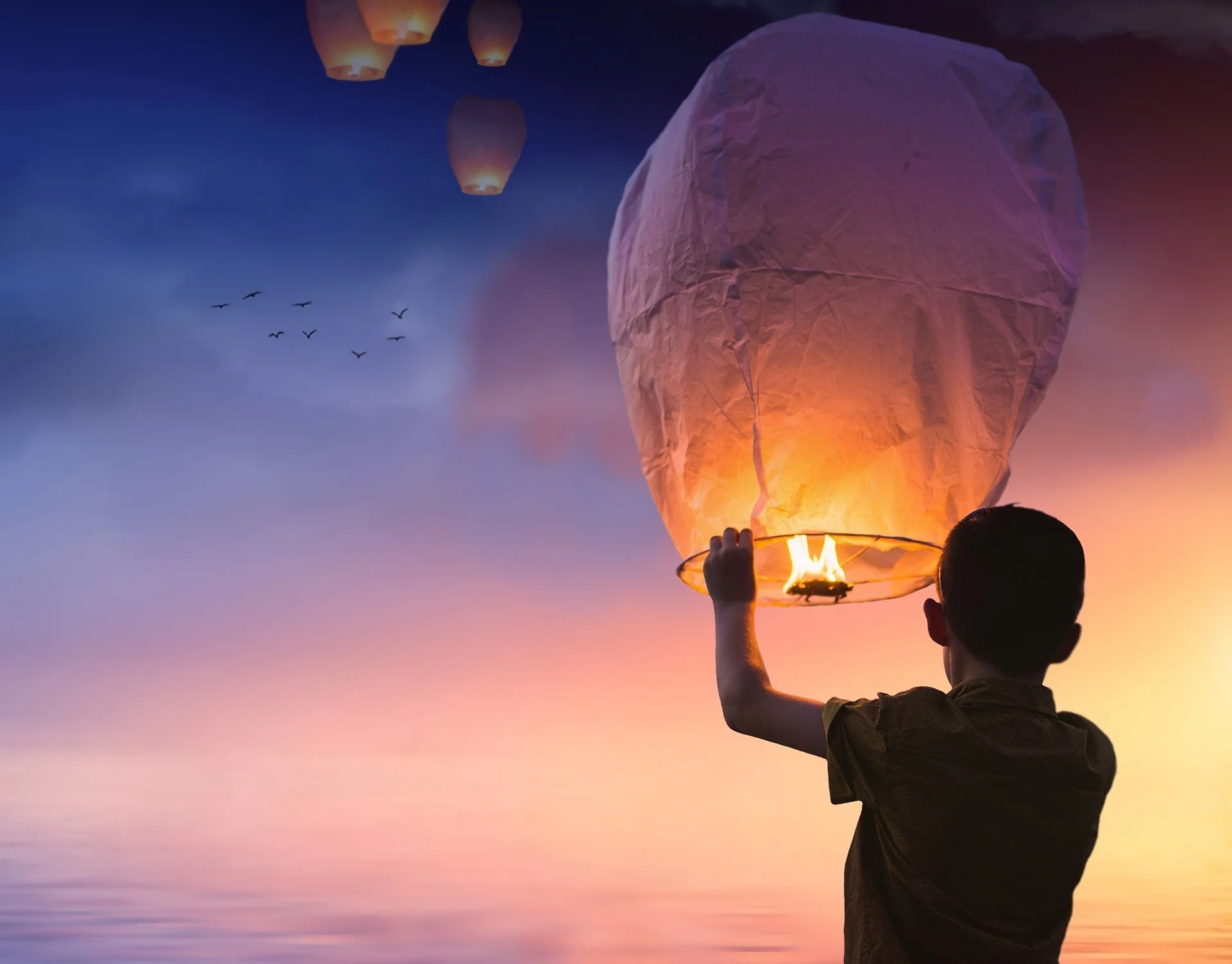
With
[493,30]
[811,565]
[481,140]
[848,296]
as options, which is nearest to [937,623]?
[811,565]

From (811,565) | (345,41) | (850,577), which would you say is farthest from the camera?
(345,41)

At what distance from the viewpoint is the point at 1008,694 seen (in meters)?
1.04

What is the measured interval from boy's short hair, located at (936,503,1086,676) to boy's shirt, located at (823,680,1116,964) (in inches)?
1.4

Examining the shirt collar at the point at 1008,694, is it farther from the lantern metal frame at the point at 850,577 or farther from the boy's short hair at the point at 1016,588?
the lantern metal frame at the point at 850,577

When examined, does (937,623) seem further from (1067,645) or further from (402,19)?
(402,19)

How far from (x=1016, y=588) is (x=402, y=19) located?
2.27 meters

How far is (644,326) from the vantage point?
1.68 metres

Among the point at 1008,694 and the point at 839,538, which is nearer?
the point at 1008,694

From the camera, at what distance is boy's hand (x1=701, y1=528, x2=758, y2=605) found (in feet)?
3.99

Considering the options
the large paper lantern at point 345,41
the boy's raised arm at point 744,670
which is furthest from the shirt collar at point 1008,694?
the large paper lantern at point 345,41

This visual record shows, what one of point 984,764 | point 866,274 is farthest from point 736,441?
point 984,764

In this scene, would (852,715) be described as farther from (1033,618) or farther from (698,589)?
(698,589)

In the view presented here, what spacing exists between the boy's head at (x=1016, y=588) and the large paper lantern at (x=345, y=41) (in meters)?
2.82

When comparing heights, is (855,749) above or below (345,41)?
below
